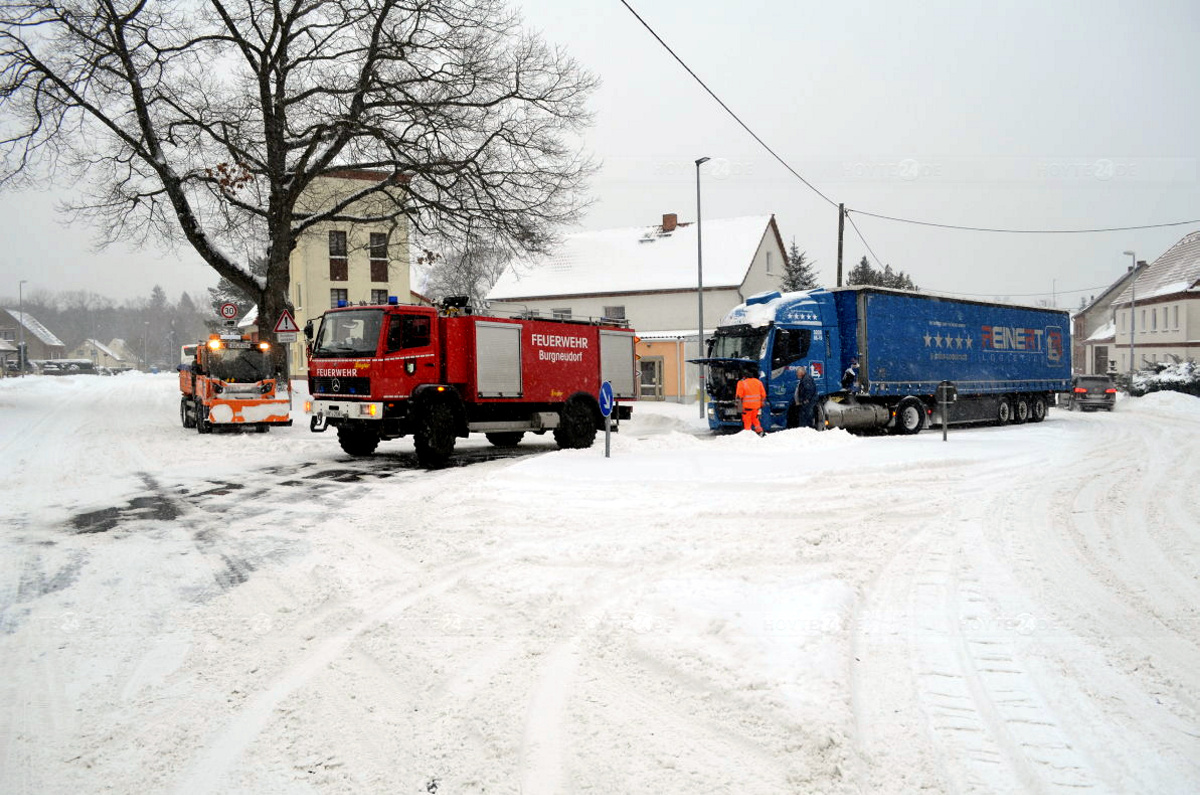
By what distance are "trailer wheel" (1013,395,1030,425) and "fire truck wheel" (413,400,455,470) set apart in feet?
63.9

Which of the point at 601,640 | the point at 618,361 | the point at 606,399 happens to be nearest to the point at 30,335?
the point at 618,361

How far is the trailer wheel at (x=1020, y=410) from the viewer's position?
25.7 metres

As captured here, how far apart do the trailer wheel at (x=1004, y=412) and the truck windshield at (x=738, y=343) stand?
9.87 metres

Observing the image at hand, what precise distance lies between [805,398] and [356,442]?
9884 millimetres

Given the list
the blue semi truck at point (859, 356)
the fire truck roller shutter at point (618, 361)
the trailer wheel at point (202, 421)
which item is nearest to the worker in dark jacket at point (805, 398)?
the blue semi truck at point (859, 356)

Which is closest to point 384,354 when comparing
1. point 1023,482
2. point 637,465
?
point 637,465

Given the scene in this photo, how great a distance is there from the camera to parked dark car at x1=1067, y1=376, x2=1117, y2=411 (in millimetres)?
34438

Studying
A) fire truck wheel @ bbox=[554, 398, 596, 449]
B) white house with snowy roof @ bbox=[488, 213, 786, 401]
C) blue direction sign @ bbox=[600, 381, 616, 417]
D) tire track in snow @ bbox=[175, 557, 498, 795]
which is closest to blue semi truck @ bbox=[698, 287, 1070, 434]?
fire truck wheel @ bbox=[554, 398, 596, 449]

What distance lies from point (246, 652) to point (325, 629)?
1.72 ft

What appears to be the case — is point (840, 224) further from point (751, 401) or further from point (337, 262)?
point (337, 262)

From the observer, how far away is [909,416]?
21.5 metres

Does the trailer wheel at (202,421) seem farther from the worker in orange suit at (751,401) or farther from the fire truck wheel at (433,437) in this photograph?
the worker in orange suit at (751,401)

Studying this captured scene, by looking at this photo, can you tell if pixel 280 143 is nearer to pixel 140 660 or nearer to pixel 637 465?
pixel 637 465

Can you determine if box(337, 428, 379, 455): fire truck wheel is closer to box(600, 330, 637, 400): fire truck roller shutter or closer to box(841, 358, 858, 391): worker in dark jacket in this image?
box(600, 330, 637, 400): fire truck roller shutter
